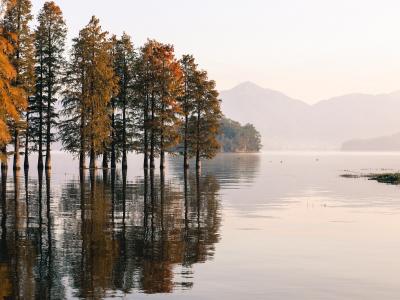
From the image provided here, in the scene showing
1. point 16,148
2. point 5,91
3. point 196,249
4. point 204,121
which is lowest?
point 196,249

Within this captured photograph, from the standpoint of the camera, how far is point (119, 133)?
81125 millimetres

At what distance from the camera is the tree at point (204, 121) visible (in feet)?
271

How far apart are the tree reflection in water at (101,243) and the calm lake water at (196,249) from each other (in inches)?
1.6

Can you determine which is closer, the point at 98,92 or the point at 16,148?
the point at 16,148

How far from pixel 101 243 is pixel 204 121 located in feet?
204

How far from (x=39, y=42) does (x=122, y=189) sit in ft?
109

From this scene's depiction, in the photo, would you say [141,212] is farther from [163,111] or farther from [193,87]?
[193,87]

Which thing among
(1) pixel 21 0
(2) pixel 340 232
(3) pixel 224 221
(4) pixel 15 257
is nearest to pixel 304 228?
(2) pixel 340 232

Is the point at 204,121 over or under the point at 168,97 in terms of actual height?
under

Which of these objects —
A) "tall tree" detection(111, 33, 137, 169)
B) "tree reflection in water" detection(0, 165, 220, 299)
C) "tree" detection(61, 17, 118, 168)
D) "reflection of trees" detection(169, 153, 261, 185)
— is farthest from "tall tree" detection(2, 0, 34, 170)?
"tree reflection in water" detection(0, 165, 220, 299)

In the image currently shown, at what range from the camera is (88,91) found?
7244 cm

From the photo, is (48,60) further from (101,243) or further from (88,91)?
(101,243)

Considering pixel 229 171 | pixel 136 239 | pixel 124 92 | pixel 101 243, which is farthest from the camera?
pixel 229 171

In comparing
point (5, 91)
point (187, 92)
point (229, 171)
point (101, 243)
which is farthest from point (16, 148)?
point (101, 243)
